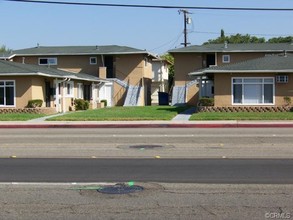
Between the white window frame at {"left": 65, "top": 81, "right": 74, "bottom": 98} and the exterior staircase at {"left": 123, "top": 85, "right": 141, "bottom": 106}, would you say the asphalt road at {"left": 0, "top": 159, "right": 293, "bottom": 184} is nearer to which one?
the white window frame at {"left": 65, "top": 81, "right": 74, "bottom": 98}

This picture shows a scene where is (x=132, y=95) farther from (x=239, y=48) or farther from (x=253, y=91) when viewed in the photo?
(x=253, y=91)

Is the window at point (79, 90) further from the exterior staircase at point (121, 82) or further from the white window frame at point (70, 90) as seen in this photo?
the exterior staircase at point (121, 82)

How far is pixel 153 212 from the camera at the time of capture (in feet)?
21.9

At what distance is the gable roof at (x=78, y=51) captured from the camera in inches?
1939

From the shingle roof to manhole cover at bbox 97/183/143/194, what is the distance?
40828 mm

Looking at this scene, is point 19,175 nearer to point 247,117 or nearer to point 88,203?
point 88,203

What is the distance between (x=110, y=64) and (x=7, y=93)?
1840 cm

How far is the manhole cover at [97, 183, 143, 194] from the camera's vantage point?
7.96 m

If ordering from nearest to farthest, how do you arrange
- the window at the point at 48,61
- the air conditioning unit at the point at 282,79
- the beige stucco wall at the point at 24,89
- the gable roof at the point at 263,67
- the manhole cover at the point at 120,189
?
the manhole cover at the point at 120,189, the gable roof at the point at 263,67, the air conditioning unit at the point at 282,79, the beige stucco wall at the point at 24,89, the window at the point at 48,61

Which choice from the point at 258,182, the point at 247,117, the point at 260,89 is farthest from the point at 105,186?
the point at 260,89

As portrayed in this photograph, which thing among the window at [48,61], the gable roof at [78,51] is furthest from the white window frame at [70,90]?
the window at [48,61]

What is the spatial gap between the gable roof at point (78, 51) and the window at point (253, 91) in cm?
1741

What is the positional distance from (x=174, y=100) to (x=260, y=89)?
1503cm

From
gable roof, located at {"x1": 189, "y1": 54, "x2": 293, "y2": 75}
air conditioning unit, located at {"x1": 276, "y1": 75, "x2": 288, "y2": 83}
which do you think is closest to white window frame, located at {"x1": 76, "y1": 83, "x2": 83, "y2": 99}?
gable roof, located at {"x1": 189, "y1": 54, "x2": 293, "y2": 75}
